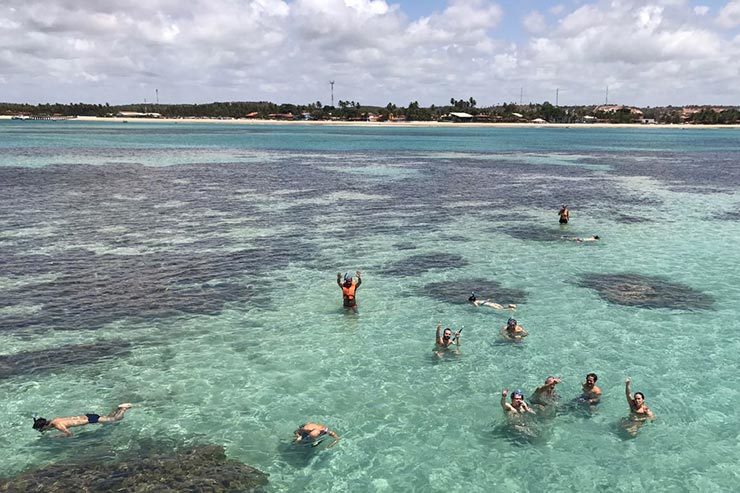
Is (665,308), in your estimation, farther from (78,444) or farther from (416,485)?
(78,444)

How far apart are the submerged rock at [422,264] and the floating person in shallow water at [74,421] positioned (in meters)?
15.4

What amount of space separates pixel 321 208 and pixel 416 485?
35.1 meters

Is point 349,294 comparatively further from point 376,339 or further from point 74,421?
point 74,421

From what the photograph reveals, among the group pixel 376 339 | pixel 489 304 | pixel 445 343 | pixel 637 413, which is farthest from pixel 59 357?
Result: pixel 637 413

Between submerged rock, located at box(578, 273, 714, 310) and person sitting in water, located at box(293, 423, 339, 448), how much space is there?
15507mm

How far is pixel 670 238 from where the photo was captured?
36.7 metres

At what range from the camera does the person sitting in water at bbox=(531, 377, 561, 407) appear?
55.5 feet

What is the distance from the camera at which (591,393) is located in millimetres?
17203

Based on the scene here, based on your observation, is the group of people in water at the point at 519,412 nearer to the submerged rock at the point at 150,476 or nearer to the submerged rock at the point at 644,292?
the submerged rock at the point at 150,476

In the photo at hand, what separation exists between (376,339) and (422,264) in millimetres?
9979

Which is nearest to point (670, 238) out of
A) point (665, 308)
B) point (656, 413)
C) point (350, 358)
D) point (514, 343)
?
point (665, 308)

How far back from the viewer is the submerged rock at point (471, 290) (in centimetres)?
2569

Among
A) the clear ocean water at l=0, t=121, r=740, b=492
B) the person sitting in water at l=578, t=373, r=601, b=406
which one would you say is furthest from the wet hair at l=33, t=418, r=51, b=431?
the person sitting in water at l=578, t=373, r=601, b=406

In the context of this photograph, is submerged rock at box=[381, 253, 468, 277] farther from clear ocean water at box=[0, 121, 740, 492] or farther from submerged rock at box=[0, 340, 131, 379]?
submerged rock at box=[0, 340, 131, 379]
